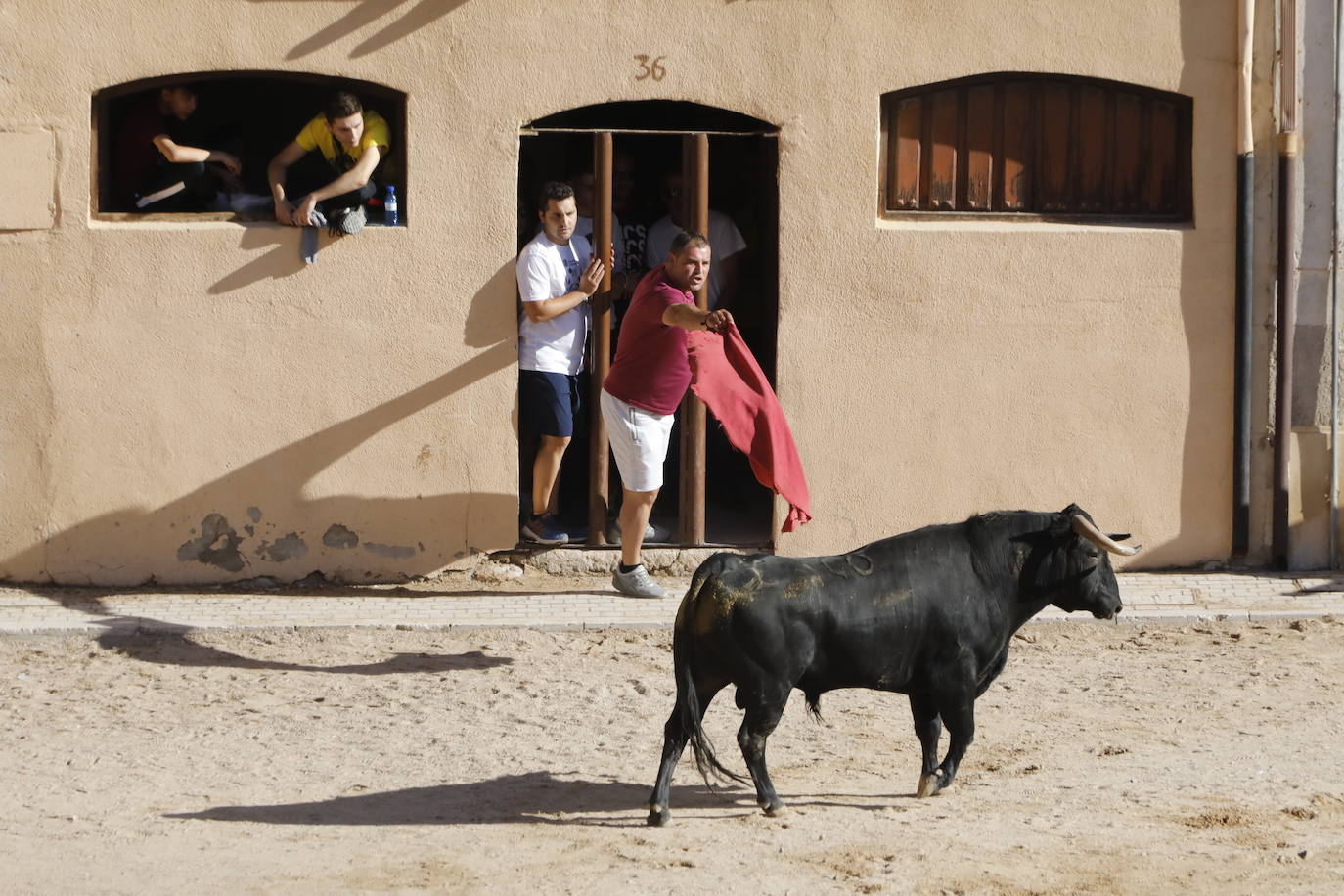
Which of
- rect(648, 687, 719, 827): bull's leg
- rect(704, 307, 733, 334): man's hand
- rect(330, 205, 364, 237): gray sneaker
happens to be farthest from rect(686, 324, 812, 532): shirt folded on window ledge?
rect(330, 205, 364, 237): gray sneaker

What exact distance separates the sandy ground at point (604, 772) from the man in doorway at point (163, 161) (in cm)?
255

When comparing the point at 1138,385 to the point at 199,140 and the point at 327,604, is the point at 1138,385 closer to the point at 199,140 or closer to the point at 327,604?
the point at 327,604

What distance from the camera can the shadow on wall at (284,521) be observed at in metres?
9.80

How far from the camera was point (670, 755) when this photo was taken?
6426 mm

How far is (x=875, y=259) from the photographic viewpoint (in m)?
10.0

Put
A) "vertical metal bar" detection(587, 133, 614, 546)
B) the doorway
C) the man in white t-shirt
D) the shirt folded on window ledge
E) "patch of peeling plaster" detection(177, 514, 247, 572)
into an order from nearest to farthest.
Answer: the shirt folded on window ledge → "patch of peeling plaster" detection(177, 514, 247, 572) → "vertical metal bar" detection(587, 133, 614, 546) → the doorway → the man in white t-shirt

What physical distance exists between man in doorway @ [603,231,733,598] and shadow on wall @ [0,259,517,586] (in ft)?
3.62

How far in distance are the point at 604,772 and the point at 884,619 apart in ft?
4.55

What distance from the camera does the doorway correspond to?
33.1 feet

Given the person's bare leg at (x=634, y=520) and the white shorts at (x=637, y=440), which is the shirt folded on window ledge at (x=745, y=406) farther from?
the person's bare leg at (x=634, y=520)

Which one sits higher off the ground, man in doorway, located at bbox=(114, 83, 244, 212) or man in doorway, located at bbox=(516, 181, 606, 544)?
man in doorway, located at bbox=(114, 83, 244, 212)

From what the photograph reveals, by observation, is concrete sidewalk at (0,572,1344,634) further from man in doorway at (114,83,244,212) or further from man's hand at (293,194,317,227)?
man in doorway at (114,83,244,212)

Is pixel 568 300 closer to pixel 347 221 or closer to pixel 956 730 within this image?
pixel 347 221

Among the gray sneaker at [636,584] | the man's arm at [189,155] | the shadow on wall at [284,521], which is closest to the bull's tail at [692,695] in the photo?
the gray sneaker at [636,584]
